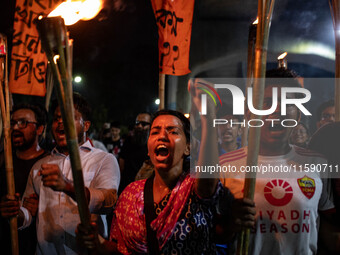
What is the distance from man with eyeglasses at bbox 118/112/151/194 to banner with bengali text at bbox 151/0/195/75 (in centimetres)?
149

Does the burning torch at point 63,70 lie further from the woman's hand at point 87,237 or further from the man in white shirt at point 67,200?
the man in white shirt at point 67,200

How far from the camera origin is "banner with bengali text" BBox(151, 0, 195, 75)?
12.6 ft

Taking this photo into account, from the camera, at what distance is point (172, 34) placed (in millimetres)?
3893

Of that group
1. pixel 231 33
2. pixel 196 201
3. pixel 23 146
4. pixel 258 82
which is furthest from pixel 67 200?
pixel 231 33

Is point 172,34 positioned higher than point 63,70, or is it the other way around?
point 172,34

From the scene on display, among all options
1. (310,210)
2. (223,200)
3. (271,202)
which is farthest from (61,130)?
(310,210)

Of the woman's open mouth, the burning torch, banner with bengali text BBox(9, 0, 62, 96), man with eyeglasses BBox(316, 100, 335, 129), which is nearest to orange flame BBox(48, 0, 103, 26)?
the burning torch

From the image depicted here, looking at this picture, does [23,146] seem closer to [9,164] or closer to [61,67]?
[9,164]

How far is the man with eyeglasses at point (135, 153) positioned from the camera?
4.82 metres

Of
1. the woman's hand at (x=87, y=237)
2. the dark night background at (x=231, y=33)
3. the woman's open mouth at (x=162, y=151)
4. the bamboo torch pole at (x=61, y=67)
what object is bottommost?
the woman's hand at (x=87, y=237)

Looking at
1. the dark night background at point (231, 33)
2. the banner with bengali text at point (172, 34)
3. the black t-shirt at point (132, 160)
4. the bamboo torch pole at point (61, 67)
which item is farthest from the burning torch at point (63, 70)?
the dark night background at point (231, 33)

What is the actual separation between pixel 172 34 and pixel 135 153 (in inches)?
76.1

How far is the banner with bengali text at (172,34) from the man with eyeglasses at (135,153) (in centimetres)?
149

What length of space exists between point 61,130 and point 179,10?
2103 mm
